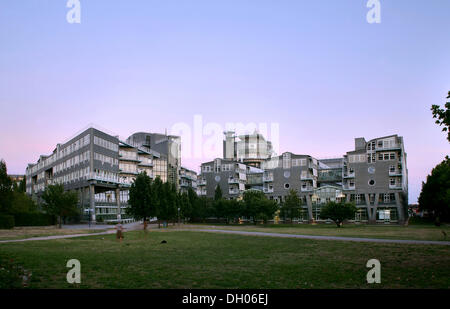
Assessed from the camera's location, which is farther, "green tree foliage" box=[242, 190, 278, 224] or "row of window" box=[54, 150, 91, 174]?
"green tree foliage" box=[242, 190, 278, 224]

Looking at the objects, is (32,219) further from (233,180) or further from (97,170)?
(233,180)

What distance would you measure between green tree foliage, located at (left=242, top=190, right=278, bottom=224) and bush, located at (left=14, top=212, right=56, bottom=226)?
41204mm

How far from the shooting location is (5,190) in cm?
5491

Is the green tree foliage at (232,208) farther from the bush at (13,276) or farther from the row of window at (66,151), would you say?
the bush at (13,276)

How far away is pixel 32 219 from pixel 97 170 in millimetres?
21424

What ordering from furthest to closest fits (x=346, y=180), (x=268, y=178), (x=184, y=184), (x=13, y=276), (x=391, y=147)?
(x=184, y=184), (x=268, y=178), (x=346, y=180), (x=391, y=147), (x=13, y=276)

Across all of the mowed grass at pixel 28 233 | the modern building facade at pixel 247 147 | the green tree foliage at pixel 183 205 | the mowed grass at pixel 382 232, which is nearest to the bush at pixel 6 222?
the mowed grass at pixel 28 233

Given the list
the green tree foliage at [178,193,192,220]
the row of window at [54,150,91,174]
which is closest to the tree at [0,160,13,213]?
the row of window at [54,150,91,174]

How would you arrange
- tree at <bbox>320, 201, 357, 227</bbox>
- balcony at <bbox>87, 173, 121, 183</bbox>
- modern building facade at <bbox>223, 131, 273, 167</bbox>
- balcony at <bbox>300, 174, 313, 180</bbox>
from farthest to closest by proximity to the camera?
1. modern building facade at <bbox>223, 131, 273, 167</bbox>
2. balcony at <bbox>300, 174, 313, 180</bbox>
3. balcony at <bbox>87, 173, 121, 183</bbox>
4. tree at <bbox>320, 201, 357, 227</bbox>

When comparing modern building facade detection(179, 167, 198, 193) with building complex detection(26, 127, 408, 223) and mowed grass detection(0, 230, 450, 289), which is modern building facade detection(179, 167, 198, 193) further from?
mowed grass detection(0, 230, 450, 289)

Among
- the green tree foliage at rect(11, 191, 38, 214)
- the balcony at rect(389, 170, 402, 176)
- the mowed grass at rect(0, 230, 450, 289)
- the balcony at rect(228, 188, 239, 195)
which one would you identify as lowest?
→ the mowed grass at rect(0, 230, 450, 289)

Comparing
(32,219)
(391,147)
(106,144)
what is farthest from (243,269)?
(391,147)

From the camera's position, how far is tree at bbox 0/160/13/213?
5425 centimetres
